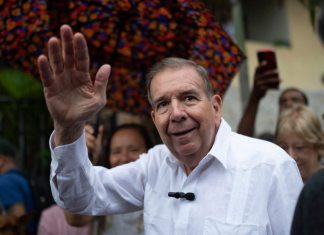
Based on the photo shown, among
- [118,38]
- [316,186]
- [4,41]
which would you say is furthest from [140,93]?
[316,186]

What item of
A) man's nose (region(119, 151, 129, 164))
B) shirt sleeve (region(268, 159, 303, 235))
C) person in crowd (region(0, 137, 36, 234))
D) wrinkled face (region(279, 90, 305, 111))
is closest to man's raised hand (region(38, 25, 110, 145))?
shirt sleeve (region(268, 159, 303, 235))

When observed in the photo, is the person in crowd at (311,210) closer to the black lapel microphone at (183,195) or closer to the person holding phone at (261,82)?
the black lapel microphone at (183,195)

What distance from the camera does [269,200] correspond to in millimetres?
2176

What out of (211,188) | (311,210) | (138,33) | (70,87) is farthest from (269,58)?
(311,210)

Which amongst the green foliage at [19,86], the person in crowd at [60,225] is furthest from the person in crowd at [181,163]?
the green foliage at [19,86]

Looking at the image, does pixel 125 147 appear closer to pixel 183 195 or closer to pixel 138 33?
pixel 138 33

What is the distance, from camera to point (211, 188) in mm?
2262

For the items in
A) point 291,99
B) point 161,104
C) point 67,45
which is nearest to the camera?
point 67,45

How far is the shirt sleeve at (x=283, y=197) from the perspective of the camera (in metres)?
2.13

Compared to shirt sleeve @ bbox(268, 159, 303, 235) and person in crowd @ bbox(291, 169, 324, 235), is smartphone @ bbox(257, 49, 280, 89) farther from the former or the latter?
person in crowd @ bbox(291, 169, 324, 235)

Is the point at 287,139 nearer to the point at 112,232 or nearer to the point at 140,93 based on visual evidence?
the point at 112,232

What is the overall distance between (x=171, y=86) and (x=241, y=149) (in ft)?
1.40

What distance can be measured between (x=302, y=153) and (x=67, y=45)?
1.87 m

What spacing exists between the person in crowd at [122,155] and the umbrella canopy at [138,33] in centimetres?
65
